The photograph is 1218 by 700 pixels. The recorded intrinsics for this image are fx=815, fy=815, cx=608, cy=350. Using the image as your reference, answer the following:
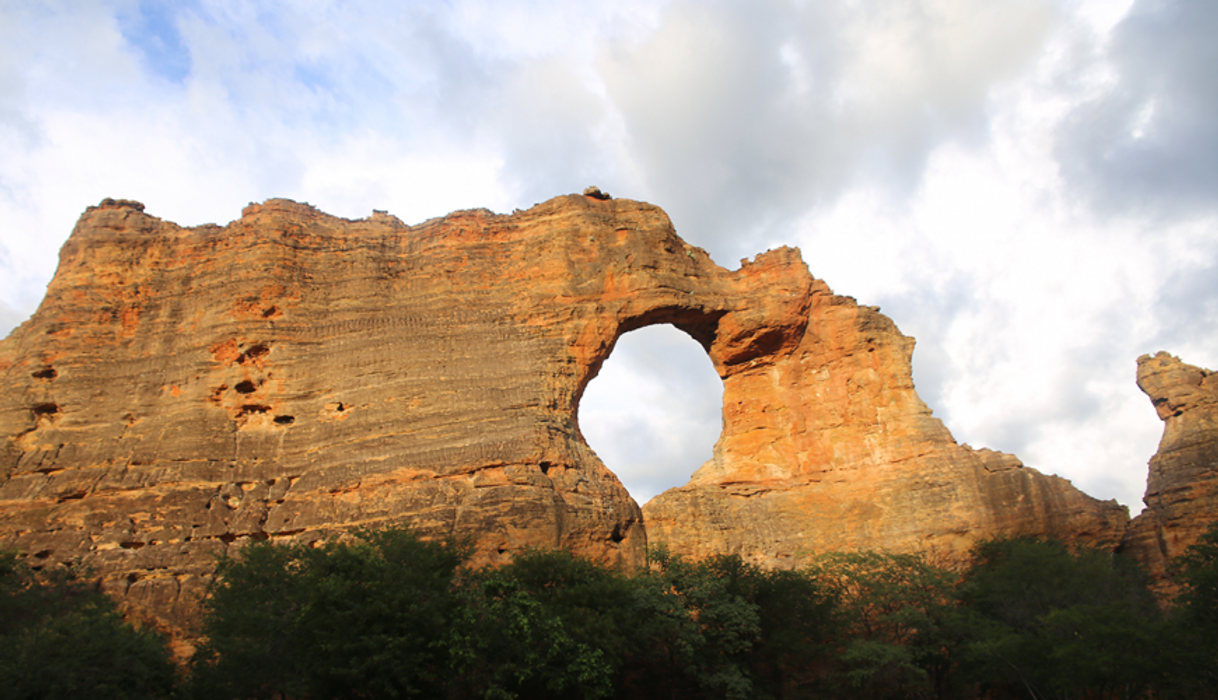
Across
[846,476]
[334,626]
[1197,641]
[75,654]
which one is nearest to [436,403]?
[334,626]

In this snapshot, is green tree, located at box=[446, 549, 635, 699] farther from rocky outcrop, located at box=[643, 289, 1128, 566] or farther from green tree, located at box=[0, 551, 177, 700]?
rocky outcrop, located at box=[643, 289, 1128, 566]

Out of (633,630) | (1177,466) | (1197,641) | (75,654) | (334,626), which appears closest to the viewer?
(75,654)

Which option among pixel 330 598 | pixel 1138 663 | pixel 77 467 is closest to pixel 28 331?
pixel 77 467

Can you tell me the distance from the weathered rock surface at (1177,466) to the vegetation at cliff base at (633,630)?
2.59 m

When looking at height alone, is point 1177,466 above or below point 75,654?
above

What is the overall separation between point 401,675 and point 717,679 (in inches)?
276

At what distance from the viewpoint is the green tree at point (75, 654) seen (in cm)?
1367

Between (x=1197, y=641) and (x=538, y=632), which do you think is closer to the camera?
(x=538, y=632)

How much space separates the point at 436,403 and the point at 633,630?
27.2 ft

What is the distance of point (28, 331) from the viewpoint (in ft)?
83.0

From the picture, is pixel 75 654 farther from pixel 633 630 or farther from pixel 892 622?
pixel 892 622

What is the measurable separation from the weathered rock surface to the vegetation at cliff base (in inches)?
102

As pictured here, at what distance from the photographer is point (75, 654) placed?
46.3 feet

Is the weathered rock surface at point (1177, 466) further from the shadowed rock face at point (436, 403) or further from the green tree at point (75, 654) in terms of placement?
the green tree at point (75, 654)
